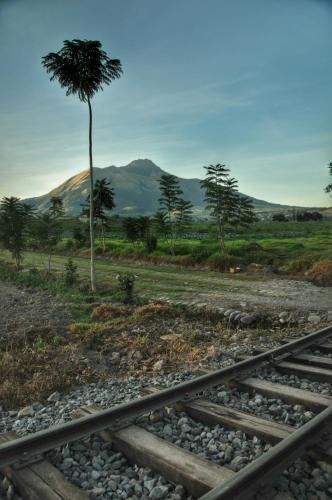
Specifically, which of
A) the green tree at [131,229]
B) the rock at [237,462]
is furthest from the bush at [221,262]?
the rock at [237,462]

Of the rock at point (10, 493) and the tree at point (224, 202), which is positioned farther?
the tree at point (224, 202)

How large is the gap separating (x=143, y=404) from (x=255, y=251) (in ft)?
89.0

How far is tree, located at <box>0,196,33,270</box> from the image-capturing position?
3388 cm

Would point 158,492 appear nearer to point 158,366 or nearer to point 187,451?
point 187,451

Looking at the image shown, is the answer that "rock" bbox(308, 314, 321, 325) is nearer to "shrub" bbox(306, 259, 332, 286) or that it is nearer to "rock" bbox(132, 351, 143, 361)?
"rock" bbox(132, 351, 143, 361)

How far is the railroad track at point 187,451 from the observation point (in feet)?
10.9

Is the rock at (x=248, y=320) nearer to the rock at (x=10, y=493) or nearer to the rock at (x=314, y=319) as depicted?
the rock at (x=314, y=319)

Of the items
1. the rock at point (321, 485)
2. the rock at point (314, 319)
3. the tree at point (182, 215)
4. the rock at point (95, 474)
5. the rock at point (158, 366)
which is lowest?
the rock at point (158, 366)

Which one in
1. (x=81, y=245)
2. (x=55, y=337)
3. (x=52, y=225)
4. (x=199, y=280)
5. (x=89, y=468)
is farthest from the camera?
A: (x=81, y=245)

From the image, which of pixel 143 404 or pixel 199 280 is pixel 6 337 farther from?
pixel 199 280

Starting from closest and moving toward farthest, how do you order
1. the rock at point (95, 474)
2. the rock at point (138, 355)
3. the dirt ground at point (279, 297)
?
1. the rock at point (95, 474)
2. the rock at point (138, 355)
3. the dirt ground at point (279, 297)

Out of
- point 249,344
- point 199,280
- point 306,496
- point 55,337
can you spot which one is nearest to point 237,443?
point 306,496

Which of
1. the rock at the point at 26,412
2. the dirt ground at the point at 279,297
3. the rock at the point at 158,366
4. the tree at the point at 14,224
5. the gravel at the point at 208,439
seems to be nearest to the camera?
Result: the gravel at the point at 208,439

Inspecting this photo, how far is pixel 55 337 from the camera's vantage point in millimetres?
11297
